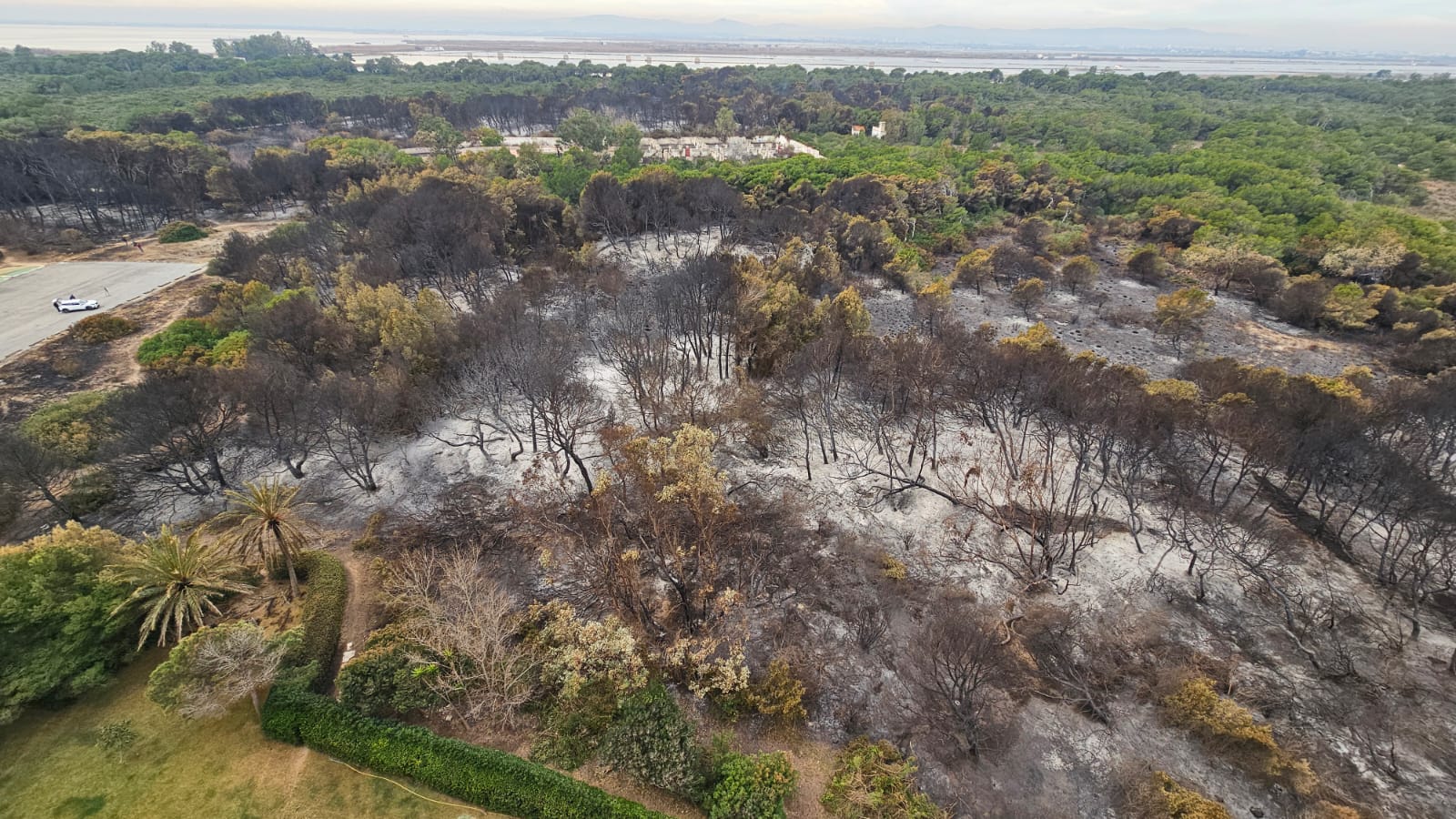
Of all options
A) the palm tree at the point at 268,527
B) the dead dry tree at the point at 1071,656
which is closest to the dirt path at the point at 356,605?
the palm tree at the point at 268,527

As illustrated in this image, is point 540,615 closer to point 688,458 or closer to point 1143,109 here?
point 688,458

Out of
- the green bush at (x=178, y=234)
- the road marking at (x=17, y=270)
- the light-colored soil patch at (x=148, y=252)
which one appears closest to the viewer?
the road marking at (x=17, y=270)

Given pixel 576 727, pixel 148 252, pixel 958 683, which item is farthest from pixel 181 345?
pixel 958 683

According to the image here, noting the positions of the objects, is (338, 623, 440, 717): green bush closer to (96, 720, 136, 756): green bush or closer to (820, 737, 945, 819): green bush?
(96, 720, 136, 756): green bush

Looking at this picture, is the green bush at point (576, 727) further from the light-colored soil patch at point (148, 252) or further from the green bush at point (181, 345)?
the light-colored soil patch at point (148, 252)

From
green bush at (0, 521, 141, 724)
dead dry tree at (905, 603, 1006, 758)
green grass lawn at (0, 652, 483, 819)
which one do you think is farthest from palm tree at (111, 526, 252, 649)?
dead dry tree at (905, 603, 1006, 758)

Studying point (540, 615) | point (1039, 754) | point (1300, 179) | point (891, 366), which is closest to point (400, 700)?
point (540, 615)
